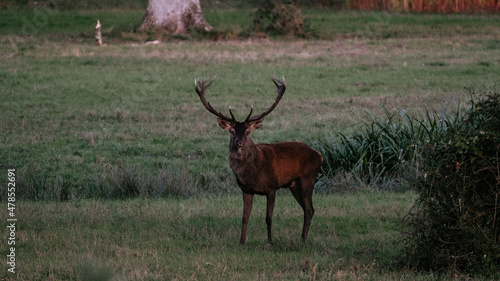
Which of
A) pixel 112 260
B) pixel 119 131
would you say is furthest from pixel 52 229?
pixel 119 131

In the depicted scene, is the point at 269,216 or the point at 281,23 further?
the point at 281,23

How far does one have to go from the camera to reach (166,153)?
14.4m

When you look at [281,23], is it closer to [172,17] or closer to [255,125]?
[172,17]

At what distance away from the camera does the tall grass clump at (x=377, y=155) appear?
12.1m

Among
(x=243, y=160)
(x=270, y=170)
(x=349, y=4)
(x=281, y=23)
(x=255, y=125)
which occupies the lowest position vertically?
(x=270, y=170)

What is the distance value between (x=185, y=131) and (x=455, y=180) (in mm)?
9934

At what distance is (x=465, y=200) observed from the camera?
6.85 metres

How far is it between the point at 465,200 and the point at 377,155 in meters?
5.69

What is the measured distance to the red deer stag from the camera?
26.6 ft

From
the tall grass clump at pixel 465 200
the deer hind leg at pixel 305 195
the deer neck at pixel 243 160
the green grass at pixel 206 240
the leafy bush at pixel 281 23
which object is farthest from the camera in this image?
the leafy bush at pixel 281 23

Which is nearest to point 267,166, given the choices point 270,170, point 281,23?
point 270,170

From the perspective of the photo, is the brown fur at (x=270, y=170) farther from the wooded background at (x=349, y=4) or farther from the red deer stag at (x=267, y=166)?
the wooded background at (x=349, y=4)

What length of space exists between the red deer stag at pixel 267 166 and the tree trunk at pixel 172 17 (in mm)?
25281

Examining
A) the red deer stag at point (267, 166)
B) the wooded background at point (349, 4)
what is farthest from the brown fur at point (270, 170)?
the wooded background at point (349, 4)
